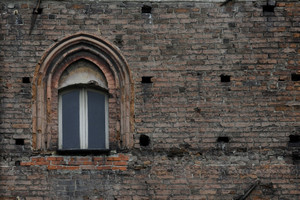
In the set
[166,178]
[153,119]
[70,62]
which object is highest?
[70,62]

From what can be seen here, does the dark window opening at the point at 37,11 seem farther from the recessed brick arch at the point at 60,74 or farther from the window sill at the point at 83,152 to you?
the window sill at the point at 83,152

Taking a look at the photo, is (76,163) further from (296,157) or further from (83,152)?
(296,157)

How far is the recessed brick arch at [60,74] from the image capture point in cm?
1473

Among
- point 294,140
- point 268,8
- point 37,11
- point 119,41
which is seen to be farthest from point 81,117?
point 268,8

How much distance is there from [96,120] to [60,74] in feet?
2.98

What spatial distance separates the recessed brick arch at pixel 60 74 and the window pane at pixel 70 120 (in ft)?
0.67

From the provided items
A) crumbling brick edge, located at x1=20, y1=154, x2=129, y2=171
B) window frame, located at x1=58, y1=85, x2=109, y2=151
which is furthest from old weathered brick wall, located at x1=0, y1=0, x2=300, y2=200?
window frame, located at x1=58, y1=85, x2=109, y2=151

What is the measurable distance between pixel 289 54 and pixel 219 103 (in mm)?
1372

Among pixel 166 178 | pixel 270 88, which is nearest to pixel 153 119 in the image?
pixel 166 178

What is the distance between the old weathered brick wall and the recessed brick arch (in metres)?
0.11

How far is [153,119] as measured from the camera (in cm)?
1473

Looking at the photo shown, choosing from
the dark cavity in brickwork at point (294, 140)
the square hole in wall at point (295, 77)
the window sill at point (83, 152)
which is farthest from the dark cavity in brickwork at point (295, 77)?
the window sill at point (83, 152)

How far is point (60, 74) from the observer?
591 inches

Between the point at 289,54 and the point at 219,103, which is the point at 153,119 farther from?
the point at 289,54
